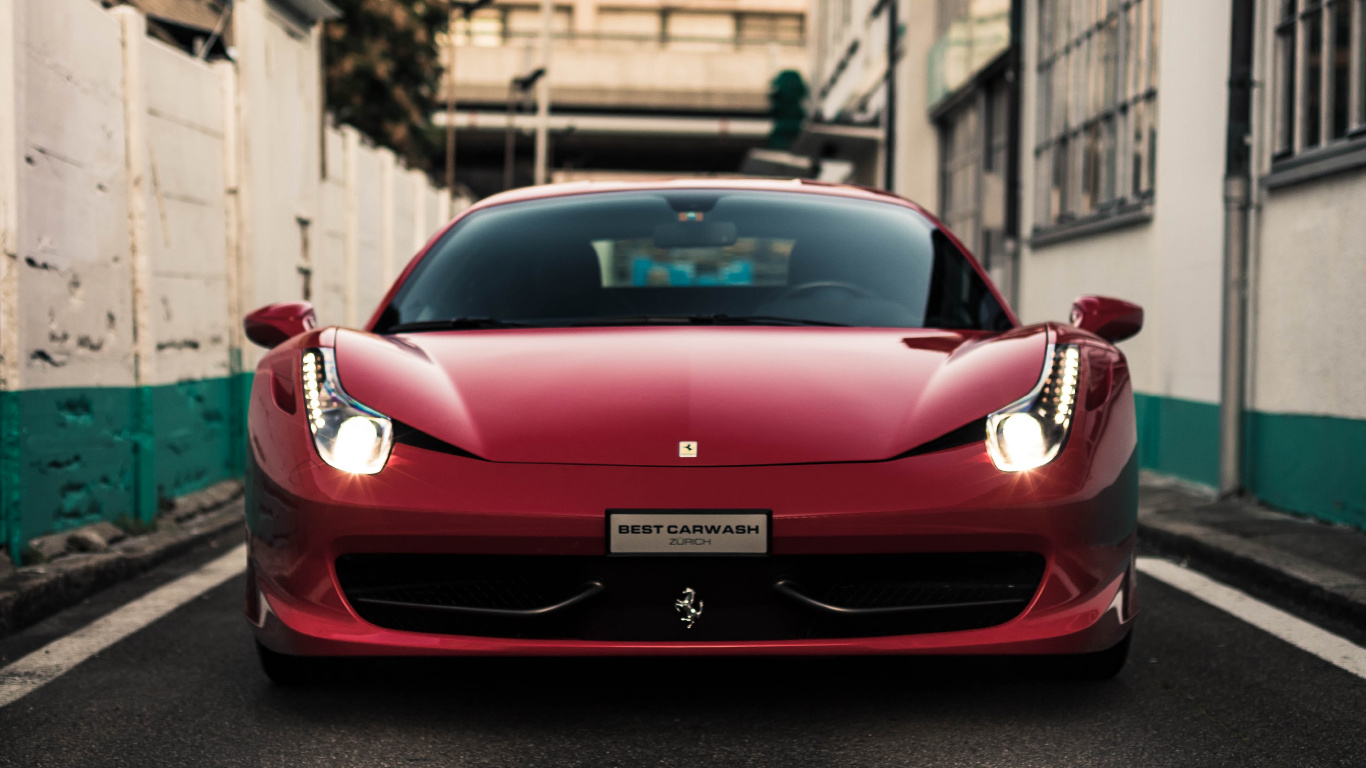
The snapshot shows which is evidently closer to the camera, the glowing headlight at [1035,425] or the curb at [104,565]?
the glowing headlight at [1035,425]

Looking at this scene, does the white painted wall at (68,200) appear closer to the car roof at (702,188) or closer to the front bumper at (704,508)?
the car roof at (702,188)

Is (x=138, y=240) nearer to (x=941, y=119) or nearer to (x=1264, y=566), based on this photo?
(x=1264, y=566)

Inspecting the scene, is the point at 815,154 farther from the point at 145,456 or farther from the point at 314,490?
the point at 314,490

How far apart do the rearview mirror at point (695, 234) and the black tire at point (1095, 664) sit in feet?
4.92

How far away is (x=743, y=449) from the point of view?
3.12 m

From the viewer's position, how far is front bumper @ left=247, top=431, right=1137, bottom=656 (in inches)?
119

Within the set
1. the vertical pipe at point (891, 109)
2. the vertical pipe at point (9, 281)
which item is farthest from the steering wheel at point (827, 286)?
the vertical pipe at point (891, 109)

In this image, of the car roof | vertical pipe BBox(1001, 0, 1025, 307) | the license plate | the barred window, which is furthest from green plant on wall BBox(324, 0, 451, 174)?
the license plate

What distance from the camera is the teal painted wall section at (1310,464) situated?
21.0 feet

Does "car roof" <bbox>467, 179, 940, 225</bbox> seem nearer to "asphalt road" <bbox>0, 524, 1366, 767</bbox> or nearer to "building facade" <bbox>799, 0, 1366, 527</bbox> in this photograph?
"asphalt road" <bbox>0, 524, 1366, 767</bbox>

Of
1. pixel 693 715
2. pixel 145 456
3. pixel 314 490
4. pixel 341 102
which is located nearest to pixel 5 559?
pixel 145 456

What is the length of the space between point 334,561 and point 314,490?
0.15m

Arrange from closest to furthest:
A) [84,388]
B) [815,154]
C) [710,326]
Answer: [710,326]
[84,388]
[815,154]

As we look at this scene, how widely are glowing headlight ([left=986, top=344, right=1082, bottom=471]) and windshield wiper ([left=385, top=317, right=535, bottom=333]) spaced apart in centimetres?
128
